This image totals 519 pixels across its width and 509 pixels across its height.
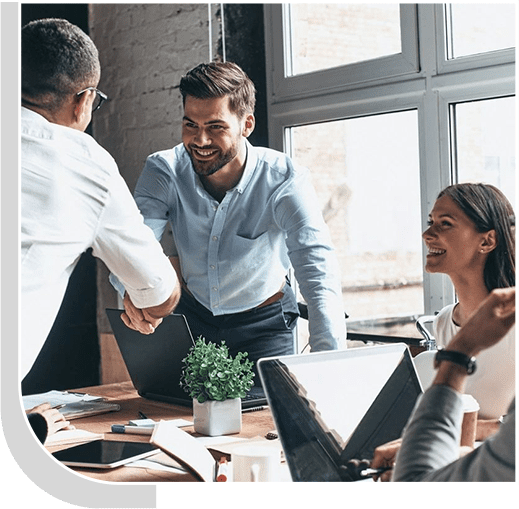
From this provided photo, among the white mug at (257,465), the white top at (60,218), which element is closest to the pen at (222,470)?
the white mug at (257,465)

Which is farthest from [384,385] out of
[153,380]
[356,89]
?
[356,89]

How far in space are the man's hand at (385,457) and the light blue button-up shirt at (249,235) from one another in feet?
2.79

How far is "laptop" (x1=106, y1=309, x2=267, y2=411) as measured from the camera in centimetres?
180

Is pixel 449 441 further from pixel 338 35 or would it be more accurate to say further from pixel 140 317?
pixel 338 35

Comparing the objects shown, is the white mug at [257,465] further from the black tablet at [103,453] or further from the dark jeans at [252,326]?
the dark jeans at [252,326]

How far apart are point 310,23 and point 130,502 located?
1866 millimetres

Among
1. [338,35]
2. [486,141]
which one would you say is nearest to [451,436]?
[486,141]

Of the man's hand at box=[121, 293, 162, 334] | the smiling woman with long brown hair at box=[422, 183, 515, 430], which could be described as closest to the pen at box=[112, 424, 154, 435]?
the man's hand at box=[121, 293, 162, 334]

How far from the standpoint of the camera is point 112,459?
1.36 m

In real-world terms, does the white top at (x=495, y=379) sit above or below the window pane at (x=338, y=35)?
below

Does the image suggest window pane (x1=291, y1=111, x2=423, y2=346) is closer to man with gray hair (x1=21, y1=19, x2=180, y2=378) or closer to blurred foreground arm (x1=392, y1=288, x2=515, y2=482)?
man with gray hair (x1=21, y1=19, x2=180, y2=378)

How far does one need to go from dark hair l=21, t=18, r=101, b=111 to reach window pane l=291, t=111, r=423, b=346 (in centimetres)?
130

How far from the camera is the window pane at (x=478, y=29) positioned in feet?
5.71

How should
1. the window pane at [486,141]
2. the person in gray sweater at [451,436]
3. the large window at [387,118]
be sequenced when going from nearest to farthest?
the person in gray sweater at [451,436] → the window pane at [486,141] → the large window at [387,118]
